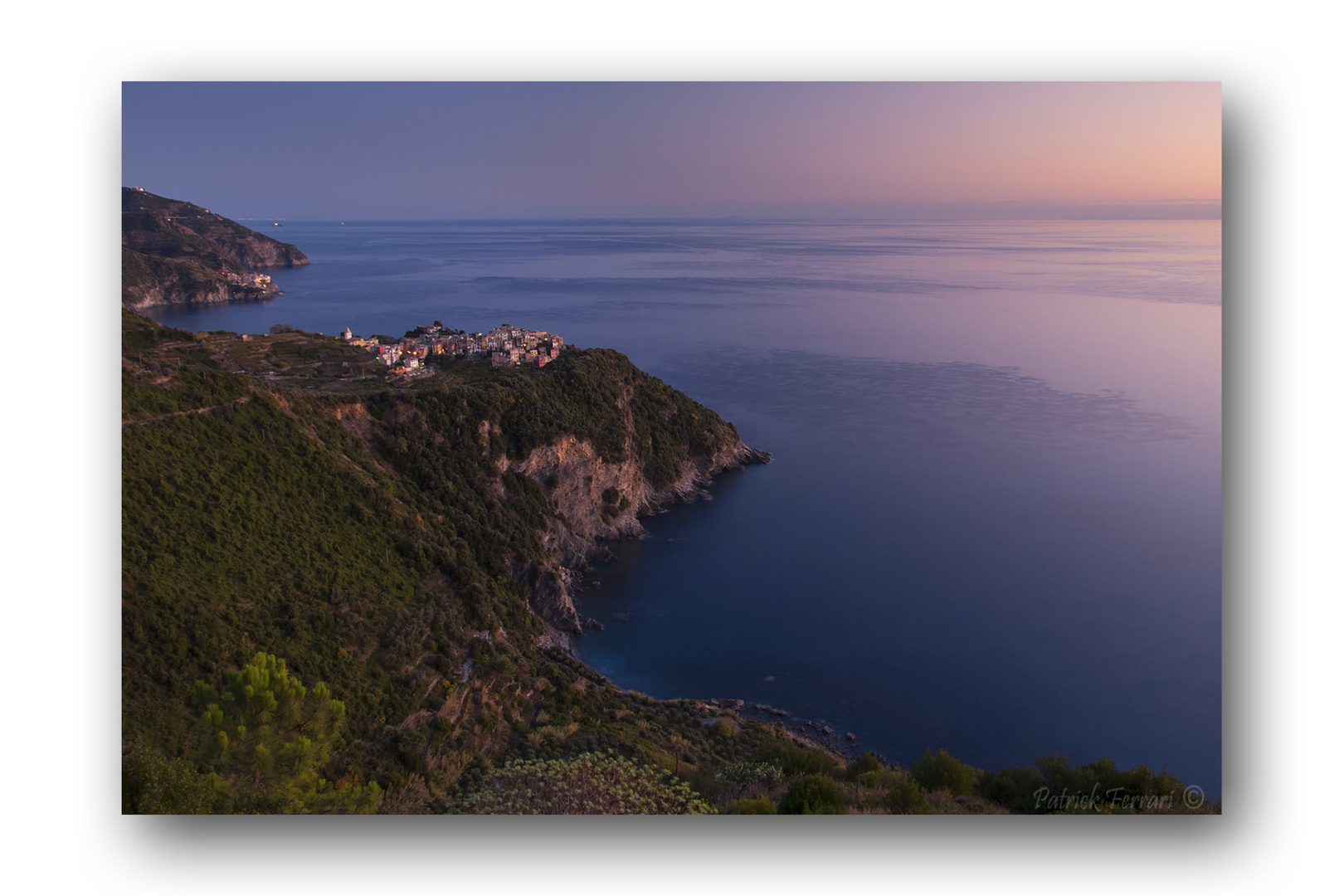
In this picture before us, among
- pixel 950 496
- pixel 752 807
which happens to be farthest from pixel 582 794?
pixel 950 496

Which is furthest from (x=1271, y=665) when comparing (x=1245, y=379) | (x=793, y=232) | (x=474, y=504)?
(x=474, y=504)

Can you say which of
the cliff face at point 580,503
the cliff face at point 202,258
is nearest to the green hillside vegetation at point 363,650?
the cliff face at point 580,503

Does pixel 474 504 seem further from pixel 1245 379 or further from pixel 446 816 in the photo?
pixel 1245 379

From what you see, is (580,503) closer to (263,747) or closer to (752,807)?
(263,747)

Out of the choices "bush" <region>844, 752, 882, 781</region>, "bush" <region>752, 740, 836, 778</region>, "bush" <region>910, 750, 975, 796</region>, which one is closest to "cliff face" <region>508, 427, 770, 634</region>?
"bush" <region>752, 740, 836, 778</region>

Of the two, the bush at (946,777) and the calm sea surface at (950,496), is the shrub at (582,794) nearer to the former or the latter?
the bush at (946,777)

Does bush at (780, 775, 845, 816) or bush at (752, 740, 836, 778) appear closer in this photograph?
bush at (780, 775, 845, 816)

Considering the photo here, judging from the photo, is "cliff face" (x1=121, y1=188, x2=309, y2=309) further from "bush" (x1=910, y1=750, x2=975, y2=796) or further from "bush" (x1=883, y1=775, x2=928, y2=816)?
"bush" (x1=910, y1=750, x2=975, y2=796)
